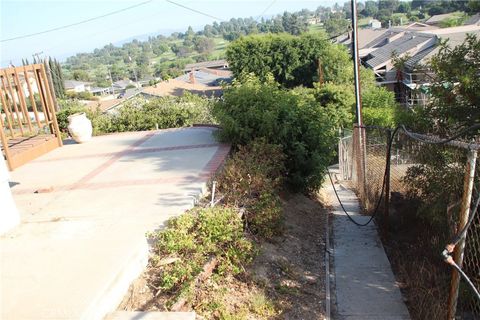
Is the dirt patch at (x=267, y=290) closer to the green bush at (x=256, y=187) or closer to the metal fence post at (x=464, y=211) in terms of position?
the green bush at (x=256, y=187)

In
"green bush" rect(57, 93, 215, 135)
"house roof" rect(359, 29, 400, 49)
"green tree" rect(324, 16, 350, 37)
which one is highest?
"green tree" rect(324, 16, 350, 37)

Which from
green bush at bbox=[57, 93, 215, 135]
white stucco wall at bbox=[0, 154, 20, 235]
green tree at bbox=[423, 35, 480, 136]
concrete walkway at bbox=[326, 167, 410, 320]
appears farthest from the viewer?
green bush at bbox=[57, 93, 215, 135]

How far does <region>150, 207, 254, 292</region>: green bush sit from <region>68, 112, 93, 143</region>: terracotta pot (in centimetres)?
625

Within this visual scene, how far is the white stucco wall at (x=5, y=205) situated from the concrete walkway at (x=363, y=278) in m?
3.83

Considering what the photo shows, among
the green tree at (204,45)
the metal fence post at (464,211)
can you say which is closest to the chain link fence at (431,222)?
the metal fence post at (464,211)

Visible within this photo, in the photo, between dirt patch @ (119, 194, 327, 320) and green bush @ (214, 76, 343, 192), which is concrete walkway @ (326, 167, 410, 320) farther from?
green bush @ (214, 76, 343, 192)

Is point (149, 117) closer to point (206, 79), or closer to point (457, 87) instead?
point (457, 87)

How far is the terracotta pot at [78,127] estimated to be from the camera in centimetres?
1008

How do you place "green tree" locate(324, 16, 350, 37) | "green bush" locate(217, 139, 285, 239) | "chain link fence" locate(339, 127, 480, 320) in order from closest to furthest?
"chain link fence" locate(339, 127, 480, 320) → "green bush" locate(217, 139, 285, 239) → "green tree" locate(324, 16, 350, 37)

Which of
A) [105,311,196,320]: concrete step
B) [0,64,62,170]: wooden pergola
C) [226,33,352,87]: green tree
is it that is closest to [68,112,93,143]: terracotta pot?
[0,64,62,170]: wooden pergola

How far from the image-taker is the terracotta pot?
10078 millimetres

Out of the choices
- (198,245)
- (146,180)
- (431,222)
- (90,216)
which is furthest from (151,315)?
(146,180)

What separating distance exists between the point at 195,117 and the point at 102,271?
9.05 meters

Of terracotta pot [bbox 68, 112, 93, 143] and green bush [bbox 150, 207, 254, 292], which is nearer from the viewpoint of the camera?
green bush [bbox 150, 207, 254, 292]
